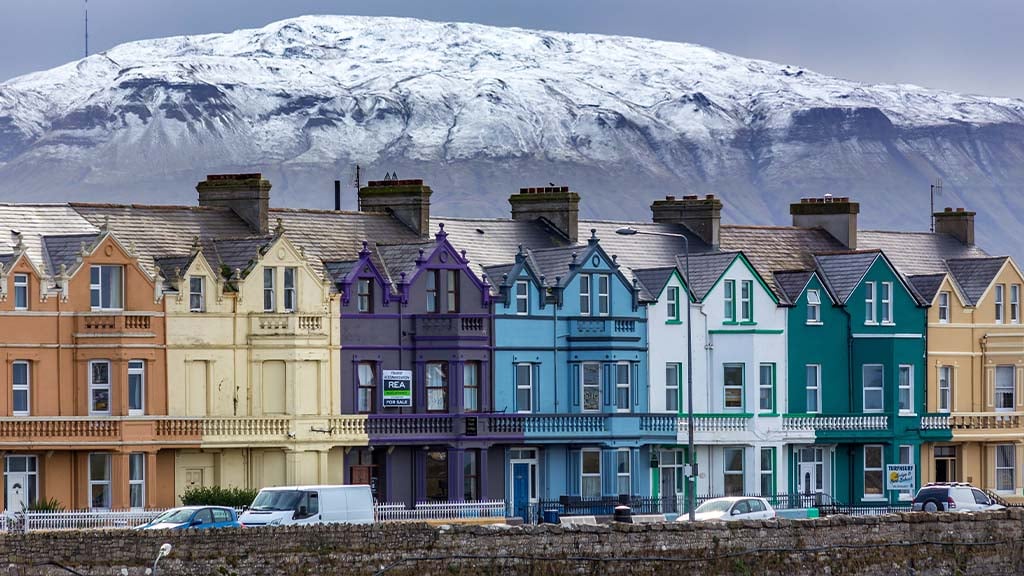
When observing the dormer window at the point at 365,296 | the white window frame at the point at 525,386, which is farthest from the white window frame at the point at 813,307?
the dormer window at the point at 365,296

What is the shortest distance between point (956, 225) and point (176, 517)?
5040 cm

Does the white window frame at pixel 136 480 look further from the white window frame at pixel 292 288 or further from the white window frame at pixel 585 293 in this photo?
the white window frame at pixel 585 293

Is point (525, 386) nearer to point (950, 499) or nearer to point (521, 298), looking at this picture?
point (521, 298)

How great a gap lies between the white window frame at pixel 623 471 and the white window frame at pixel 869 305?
11.7 metres

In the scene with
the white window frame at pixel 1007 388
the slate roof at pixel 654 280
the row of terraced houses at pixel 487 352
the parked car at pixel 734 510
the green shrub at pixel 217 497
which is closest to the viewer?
the parked car at pixel 734 510

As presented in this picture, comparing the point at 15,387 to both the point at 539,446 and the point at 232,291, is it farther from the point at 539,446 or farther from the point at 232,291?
the point at 539,446

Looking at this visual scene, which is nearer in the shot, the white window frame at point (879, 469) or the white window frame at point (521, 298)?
→ the white window frame at point (521, 298)

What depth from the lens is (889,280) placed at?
96.9m

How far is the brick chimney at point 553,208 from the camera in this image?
95.6 metres

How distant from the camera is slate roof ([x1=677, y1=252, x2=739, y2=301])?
303 feet

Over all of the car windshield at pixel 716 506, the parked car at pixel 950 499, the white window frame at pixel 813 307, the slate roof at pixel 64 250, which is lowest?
the parked car at pixel 950 499

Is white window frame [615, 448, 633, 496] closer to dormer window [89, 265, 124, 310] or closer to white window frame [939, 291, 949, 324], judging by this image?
white window frame [939, 291, 949, 324]

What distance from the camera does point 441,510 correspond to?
80.1 metres

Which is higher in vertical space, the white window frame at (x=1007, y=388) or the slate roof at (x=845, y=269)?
the slate roof at (x=845, y=269)
